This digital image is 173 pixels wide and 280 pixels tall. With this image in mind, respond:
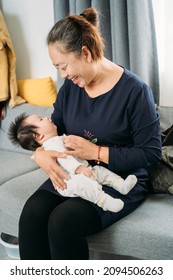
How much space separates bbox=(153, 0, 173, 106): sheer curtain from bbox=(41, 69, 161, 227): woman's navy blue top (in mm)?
764

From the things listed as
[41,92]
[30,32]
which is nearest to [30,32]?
[30,32]

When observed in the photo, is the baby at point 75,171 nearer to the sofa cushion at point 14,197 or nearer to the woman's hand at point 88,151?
the woman's hand at point 88,151

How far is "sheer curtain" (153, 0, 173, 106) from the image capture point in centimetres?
205

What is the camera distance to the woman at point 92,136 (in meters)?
1.29

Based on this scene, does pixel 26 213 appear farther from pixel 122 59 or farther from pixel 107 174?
pixel 122 59

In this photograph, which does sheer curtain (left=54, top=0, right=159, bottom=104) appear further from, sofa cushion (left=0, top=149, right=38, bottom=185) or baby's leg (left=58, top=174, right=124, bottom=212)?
baby's leg (left=58, top=174, right=124, bottom=212)

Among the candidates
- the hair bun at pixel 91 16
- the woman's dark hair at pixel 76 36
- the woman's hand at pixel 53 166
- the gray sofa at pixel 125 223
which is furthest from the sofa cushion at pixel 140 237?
the hair bun at pixel 91 16

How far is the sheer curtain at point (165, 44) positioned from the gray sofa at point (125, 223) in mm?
353

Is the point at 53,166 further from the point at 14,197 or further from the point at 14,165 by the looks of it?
the point at 14,165

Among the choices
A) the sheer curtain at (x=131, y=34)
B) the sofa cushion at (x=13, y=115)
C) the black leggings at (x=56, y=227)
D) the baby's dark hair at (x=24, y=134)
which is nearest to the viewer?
the black leggings at (x=56, y=227)

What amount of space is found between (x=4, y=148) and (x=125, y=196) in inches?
50.7

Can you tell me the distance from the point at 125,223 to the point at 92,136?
1.20 ft

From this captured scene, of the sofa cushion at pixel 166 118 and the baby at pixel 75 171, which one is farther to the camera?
the sofa cushion at pixel 166 118

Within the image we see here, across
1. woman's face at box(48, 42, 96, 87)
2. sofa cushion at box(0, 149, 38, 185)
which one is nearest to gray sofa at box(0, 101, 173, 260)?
sofa cushion at box(0, 149, 38, 185)
